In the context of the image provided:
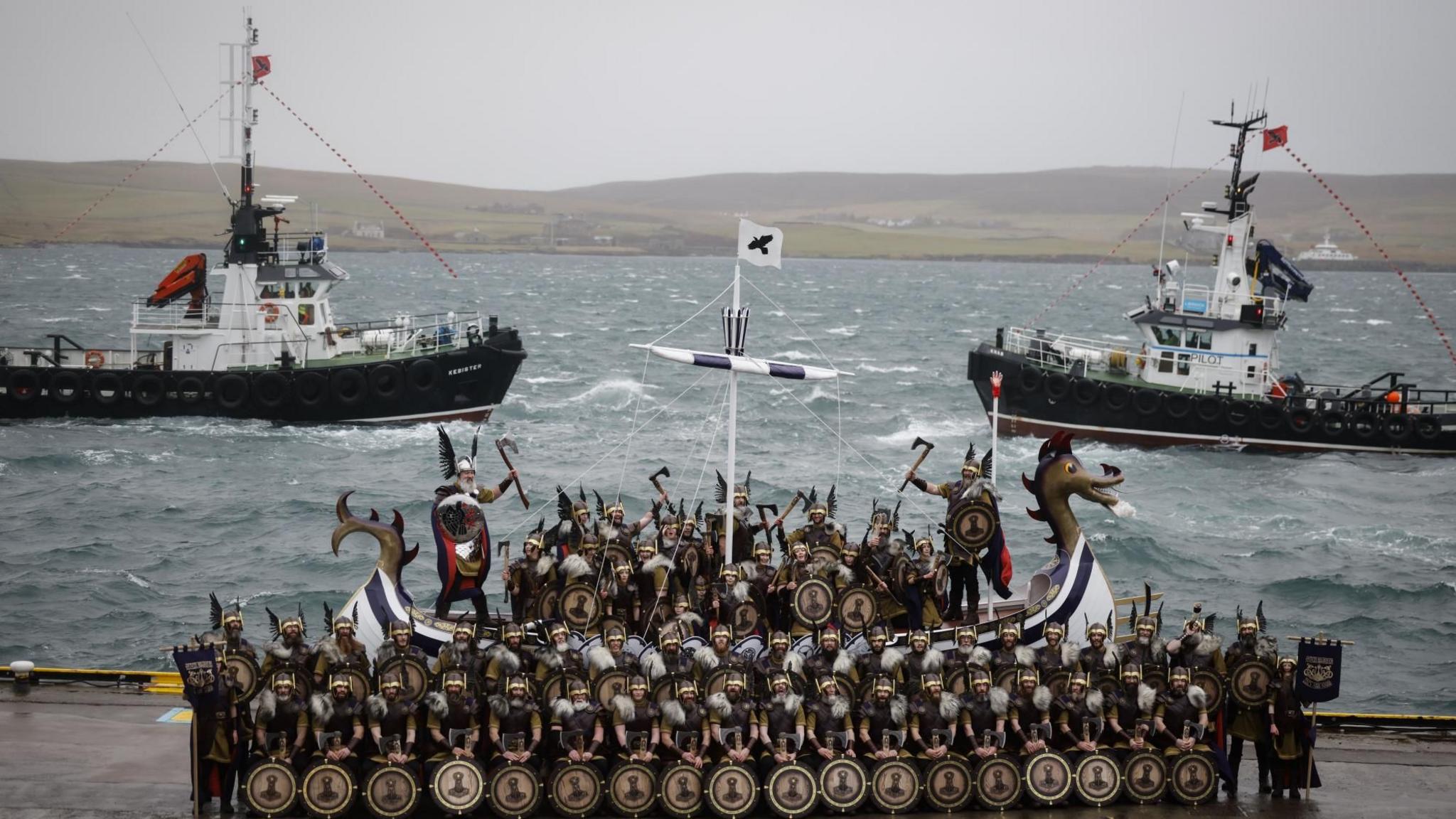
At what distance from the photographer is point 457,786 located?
1612 centimetres

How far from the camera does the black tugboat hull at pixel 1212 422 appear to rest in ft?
172

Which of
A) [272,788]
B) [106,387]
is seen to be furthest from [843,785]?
[106,387]

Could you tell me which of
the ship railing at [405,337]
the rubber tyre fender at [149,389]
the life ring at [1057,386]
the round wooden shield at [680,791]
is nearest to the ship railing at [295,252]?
the ship railing at [405,337]

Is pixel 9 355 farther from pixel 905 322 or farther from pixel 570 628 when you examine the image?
pixel 905 322

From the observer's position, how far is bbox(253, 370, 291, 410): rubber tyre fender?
51.5 meters

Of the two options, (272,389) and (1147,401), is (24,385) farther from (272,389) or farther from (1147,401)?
(1147,401)

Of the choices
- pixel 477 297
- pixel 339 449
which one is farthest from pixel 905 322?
pixel 339 449

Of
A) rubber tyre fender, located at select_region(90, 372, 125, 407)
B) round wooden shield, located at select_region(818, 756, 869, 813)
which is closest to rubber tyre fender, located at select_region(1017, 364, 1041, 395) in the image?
rubber tyre fender, located at select_region(90, 372, 125, 407)

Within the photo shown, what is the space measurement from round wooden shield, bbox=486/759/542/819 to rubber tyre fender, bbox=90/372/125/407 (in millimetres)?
40086

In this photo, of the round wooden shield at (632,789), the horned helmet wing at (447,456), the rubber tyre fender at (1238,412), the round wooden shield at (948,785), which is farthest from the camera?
the rubber tyre fender at (1238,412)

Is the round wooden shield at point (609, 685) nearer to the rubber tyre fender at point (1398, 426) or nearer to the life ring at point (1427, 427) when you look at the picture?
the rubber tyre fender at point (1398, 426)

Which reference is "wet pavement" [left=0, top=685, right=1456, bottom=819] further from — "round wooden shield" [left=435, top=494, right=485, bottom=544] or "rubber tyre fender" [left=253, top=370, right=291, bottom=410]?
"rubber tyre fender" [left=253, top=370, right=291, bottom=410]

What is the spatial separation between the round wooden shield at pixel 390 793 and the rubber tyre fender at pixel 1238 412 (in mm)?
41582

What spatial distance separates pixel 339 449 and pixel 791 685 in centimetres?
3620
